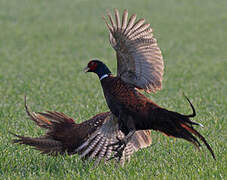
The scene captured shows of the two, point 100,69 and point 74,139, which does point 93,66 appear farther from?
point 74,139

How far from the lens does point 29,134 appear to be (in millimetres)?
7301

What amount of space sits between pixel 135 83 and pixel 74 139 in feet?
3.42

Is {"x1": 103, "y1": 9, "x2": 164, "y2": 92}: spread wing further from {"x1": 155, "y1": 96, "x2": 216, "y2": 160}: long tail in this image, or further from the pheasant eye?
{"x1": 155, "y1": 96, "x2": 216, "y2": 160}: long tail

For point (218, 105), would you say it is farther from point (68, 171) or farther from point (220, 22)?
point (220, 22)

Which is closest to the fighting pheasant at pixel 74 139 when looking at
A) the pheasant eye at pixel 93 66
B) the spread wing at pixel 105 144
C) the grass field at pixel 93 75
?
the spread wing at pixel 105 144

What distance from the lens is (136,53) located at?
606cm

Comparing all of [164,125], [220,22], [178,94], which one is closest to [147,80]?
[164,125]

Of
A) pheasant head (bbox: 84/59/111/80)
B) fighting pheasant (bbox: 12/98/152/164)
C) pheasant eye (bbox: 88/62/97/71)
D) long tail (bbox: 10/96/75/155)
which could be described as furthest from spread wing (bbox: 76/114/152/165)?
pheasant eye (bbox: 88/62/97/71)

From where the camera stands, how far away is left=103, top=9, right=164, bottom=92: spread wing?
597 centimetres

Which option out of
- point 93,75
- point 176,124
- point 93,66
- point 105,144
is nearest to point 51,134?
point 105,144

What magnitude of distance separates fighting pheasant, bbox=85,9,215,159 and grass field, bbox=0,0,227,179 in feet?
1.62

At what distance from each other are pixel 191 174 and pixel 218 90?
6215 millimetres

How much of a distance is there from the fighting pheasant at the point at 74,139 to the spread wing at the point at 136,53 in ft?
1.92

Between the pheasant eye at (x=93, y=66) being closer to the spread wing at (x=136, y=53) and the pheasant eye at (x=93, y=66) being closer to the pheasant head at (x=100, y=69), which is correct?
the pheasant head at (x=100, y=69)
